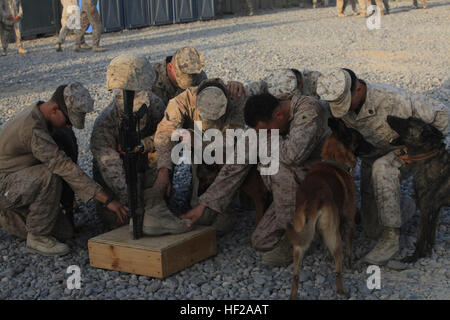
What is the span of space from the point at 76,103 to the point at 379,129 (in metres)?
2.18

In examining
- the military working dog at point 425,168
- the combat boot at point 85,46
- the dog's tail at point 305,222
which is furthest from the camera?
the combat boot at point 85,46

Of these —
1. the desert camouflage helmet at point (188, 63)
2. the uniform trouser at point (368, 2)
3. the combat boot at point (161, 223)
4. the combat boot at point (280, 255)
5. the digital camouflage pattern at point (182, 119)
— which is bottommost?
the combat boot at point (280, 255)

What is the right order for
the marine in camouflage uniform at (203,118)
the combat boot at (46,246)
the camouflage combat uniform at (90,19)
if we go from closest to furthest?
the combat boot at (46,246) < the marine in camouflage uniform at (203,118) < the camouflage combat uniform at (90,19)

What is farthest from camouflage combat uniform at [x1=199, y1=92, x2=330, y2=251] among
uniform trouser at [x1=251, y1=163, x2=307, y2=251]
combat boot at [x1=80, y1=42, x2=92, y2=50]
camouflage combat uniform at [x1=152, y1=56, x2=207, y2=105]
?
combat boot at [x1=80, y1=42, x2=92, y2=50]

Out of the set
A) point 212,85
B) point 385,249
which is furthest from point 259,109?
point 385,249

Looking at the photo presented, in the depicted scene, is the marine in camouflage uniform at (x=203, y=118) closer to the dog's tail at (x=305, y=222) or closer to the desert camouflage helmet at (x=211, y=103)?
the desert camouflage helmet at (x=211, y=103)

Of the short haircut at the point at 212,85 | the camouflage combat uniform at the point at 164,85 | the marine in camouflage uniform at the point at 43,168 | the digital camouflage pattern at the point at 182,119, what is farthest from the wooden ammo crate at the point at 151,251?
the camouflage combat uniform at the point at 164,85

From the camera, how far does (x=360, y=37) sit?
48.2 ft

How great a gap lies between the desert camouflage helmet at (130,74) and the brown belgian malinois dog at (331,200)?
1.39 m

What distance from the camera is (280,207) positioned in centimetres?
412

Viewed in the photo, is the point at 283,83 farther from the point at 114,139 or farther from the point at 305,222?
the point at 305,222

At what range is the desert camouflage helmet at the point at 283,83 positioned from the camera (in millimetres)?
4725

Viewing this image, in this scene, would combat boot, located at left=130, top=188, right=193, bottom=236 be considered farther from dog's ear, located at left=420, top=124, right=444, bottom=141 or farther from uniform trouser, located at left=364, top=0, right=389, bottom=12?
uniform trouser, located at left=364, top=0, right=389, bottom=12

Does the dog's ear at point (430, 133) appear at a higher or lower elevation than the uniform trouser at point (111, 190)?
higher
